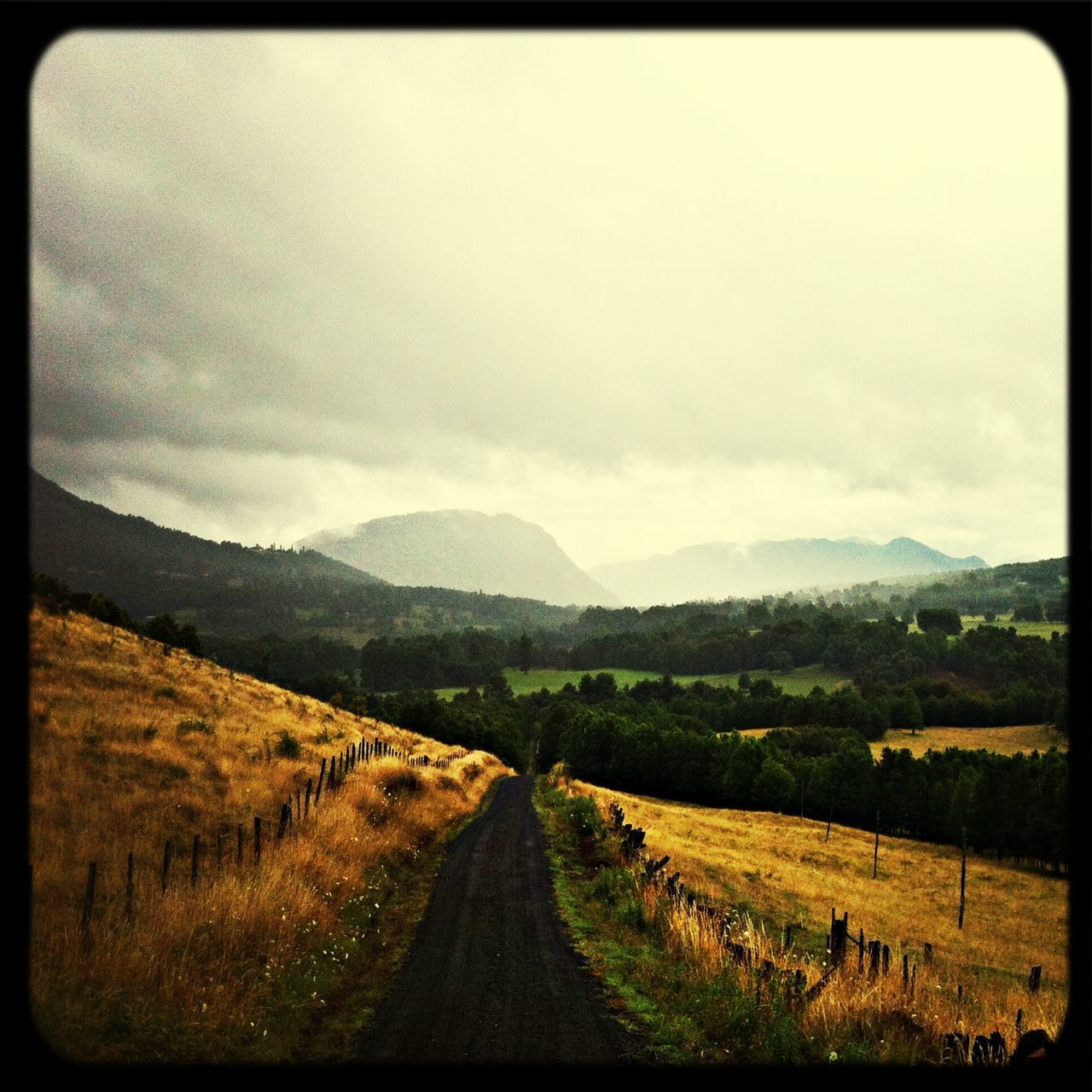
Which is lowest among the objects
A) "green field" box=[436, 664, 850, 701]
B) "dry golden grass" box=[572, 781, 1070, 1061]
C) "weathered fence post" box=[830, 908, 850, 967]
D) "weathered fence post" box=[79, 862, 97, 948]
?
"green field" box=[436, 664, 850, 701]

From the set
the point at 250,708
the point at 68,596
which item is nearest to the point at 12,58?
the point at 250,708

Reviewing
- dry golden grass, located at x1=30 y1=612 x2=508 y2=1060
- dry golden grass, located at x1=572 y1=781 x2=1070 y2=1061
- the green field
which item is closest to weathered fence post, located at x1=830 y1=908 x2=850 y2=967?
dry golden grass, located at x1=572 y1=781 x2=1070 y2=1061

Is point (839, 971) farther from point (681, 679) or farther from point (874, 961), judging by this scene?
point (681, 679)

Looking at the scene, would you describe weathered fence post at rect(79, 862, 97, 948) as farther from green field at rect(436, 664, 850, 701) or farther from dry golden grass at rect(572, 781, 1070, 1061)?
green field at rect(436, 664, 850, 701)

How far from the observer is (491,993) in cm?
755

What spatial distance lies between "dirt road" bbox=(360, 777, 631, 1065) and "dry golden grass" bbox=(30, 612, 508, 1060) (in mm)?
1051

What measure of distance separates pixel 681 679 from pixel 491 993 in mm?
158480

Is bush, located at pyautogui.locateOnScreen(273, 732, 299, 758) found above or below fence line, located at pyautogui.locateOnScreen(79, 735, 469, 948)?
below

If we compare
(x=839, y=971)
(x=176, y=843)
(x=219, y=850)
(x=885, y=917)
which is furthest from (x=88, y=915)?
(x=885, y=917)

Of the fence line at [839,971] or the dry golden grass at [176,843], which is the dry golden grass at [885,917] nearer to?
the fence line at [839,971]

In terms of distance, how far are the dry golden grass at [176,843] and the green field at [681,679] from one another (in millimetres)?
118368

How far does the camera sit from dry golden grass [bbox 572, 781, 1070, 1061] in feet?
19.8

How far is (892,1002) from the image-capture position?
20.1 ft
